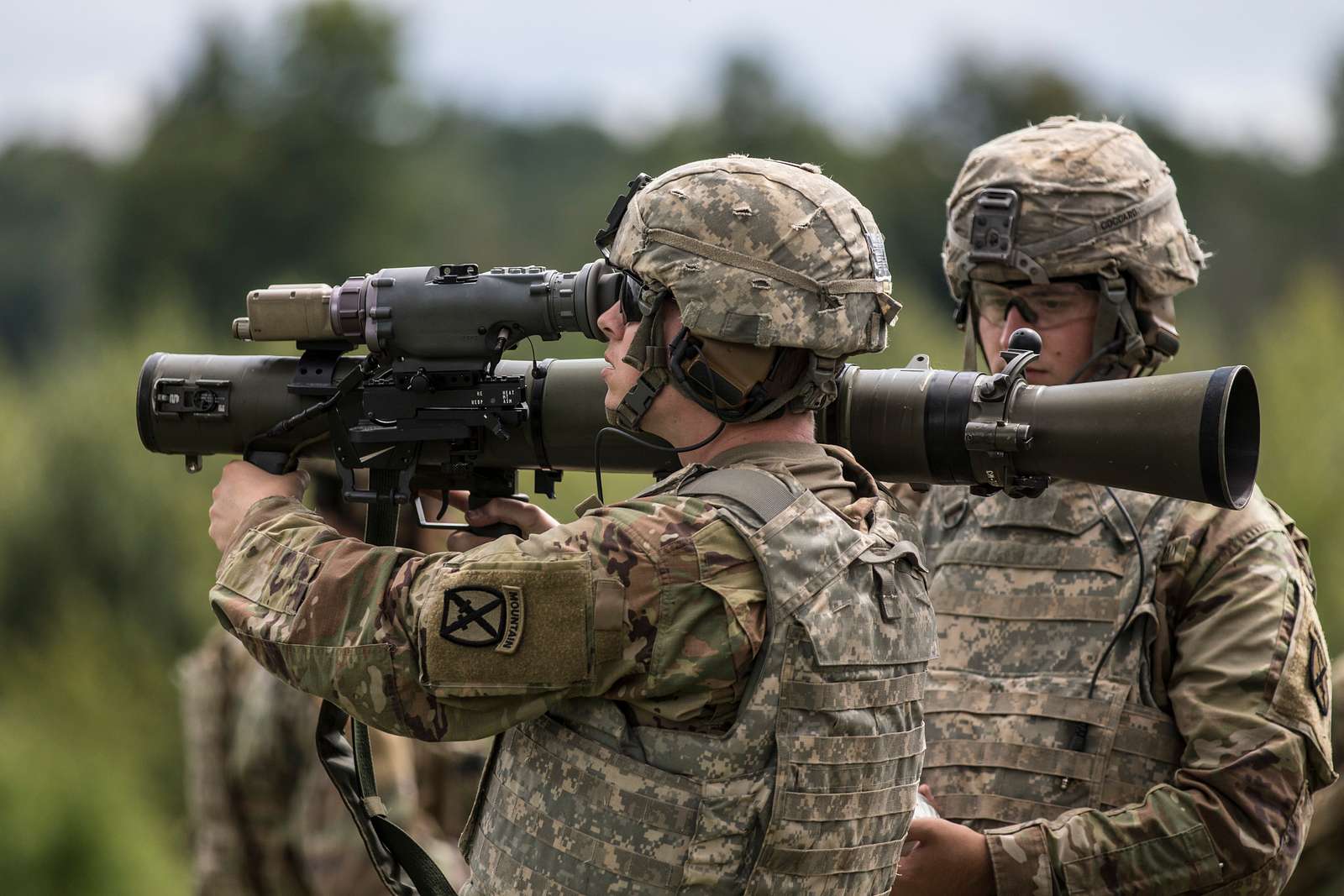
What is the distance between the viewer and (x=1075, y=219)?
4.35 m

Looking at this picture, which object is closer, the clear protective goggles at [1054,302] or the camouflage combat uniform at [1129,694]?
the camouflage combat uniform at [1129,694]

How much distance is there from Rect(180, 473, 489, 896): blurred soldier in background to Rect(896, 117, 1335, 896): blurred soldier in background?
206cm

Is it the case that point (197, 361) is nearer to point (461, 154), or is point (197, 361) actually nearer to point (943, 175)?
point (943, 175)

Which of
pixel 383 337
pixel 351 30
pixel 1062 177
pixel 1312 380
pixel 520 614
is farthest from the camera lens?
pixel 351 30

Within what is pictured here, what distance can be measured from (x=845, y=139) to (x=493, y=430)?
51.4 meters

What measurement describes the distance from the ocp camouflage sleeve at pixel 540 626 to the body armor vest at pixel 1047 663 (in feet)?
3.97

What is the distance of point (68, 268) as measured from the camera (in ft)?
179

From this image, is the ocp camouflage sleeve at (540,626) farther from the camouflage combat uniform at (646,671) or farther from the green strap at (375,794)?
the green strap at (375,794)

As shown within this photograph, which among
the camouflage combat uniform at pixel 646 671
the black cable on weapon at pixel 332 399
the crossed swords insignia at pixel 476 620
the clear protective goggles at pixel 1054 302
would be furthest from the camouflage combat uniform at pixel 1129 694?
the black cable on weapon at pixel 332 399

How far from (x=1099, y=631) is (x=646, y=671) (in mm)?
1482

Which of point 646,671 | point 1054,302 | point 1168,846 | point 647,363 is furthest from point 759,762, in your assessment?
point 1054,302

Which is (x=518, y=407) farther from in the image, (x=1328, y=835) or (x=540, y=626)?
(x=1328, y=835)

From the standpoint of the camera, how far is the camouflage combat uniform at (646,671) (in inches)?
120

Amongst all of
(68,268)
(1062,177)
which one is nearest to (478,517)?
(1062,177)
